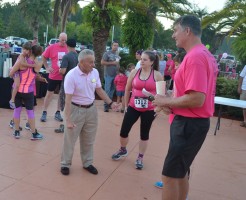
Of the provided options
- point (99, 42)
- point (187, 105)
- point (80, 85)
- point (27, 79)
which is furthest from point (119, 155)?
point (99, 42)


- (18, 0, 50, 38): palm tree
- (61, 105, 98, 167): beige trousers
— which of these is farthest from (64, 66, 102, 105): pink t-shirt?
(18, 0, 50, 38): palm tree

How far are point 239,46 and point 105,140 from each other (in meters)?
12.5

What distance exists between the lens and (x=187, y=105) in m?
2.56

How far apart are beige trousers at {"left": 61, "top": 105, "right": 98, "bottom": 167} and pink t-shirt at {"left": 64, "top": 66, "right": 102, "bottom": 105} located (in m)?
0.12

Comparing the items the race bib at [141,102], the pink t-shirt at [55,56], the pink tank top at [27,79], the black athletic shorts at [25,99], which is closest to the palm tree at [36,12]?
the pink t-shirt at [55,56]

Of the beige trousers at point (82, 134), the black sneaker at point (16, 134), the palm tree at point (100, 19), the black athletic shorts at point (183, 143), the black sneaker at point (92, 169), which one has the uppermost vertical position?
the palm tree at point (100, 19)

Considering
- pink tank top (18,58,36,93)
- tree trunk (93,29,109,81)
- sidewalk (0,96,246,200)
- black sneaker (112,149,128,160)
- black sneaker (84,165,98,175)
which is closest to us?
sidewalk (0,96,246,200)

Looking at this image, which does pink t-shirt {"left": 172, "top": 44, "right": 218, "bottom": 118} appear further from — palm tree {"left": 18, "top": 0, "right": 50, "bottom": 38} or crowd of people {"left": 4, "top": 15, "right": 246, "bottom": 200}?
palm tree {"left": 18, "top": 0, "right": 50, "bottom": 38}

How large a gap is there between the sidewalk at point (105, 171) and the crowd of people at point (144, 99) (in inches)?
7.4

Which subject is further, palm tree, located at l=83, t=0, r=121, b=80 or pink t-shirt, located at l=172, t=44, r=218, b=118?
palm tree, located at l=83, t=0, r=121, b=80

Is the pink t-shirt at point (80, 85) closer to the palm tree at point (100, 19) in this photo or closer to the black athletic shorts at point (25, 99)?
the black athletic shorts at point (25, 99)

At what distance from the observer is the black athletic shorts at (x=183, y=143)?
8.79 feet

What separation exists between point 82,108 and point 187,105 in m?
1.82

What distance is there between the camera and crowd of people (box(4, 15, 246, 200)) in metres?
2.60
